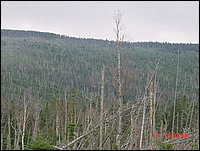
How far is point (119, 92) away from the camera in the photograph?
8969mm

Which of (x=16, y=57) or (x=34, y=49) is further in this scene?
(x=34, y=49)

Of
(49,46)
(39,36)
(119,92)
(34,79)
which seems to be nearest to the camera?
(119,92)

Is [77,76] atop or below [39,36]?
below

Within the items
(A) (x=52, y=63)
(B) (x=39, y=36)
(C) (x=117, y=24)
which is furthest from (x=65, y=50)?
(C) (x=117, y=24)

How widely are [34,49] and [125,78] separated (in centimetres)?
12791

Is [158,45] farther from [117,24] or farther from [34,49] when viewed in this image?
[117,24]

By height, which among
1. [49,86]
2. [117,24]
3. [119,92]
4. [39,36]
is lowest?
[49,86]

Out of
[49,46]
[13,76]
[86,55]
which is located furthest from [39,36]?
[13,76]

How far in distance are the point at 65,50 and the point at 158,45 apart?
44.1m

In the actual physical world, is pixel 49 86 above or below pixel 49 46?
below

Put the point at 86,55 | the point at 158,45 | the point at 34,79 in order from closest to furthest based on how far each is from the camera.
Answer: the point at 34,79
the point at 86,55
the point at 158,45

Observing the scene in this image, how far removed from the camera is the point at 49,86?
83.0 metres

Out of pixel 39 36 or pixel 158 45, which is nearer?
pixel 158 45

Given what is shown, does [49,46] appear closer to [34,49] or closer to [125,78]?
[34,49]
